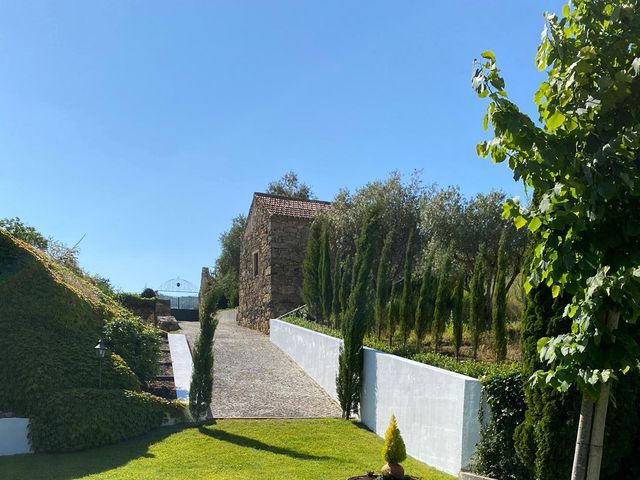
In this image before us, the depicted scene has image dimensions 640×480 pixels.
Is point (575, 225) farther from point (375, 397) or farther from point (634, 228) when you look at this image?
point (375, 397)

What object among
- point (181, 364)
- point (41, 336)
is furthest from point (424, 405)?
point (181, 364)

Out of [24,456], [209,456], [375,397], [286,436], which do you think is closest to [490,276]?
[375,397]

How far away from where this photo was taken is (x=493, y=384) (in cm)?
620

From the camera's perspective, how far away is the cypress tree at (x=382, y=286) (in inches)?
465

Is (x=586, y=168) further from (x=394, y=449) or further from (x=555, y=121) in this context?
(x=394, y=449)

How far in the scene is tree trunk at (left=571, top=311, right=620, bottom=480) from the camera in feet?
8.84

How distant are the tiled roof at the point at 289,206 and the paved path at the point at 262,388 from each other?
653 centimetres

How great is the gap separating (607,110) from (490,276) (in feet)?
35.1

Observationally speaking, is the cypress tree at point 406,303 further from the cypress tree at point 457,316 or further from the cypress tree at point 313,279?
the cypress tree at point 313,279

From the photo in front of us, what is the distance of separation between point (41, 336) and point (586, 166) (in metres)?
9.64

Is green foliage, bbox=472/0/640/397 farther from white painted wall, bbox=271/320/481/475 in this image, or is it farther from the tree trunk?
white painted wall, bbox=271/320/481/475

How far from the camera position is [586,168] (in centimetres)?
231

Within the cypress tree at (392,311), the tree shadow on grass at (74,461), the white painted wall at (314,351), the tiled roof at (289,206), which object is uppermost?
the tiled roof at (289,206)

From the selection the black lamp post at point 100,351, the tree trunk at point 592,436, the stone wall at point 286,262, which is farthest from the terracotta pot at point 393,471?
the stone wall at point 286,262
